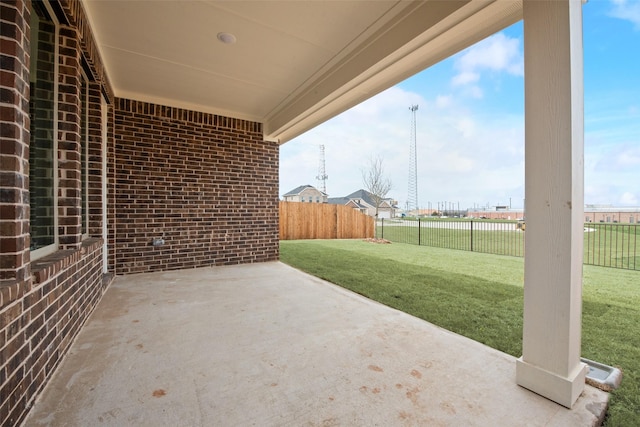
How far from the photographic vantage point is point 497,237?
995 centimetres

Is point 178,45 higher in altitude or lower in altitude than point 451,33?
higher

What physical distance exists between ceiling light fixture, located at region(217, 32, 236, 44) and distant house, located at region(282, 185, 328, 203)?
2373cm

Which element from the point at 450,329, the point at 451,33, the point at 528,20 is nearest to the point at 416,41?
the point at 451,33

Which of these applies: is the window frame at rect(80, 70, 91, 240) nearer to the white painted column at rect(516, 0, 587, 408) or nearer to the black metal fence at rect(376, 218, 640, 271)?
the white painted column at rect(516, 0, 587, 408)

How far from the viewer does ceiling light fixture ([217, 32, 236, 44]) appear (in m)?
2.80

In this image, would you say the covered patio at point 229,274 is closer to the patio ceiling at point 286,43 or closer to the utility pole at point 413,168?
the patio ceiling at point 286,43

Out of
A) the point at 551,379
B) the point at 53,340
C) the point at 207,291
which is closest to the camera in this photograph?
the point at 551,379

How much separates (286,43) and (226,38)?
61 cm

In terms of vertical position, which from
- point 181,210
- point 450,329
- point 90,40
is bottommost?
point 450,329

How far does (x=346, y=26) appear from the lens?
2.63m

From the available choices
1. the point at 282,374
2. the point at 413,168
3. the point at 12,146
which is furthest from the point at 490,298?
the point at 413,168

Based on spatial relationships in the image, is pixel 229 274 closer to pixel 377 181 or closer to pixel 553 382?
pixel 553 382

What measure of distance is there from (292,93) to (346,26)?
67.9 inches

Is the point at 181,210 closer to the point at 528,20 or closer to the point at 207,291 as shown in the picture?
the point at 207,291
